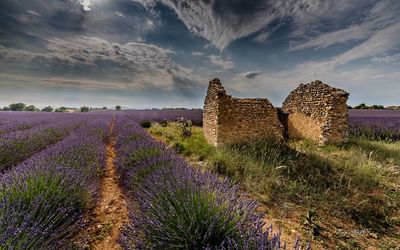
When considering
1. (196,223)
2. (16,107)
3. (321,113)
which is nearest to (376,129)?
(321,113)

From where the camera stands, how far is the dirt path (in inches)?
85.4

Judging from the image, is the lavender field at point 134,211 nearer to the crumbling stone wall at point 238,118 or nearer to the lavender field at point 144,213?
the lavender field at point 144,213

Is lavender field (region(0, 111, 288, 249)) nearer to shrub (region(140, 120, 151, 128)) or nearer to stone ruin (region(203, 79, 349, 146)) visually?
stone ruin (region(203, 79, 349, 146))

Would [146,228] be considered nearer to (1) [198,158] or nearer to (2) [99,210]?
(2) [99,210]

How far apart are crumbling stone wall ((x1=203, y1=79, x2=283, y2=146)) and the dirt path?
3942mm

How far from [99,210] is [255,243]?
245 cm

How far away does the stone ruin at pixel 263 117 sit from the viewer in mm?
6906

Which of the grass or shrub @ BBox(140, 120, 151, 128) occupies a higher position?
shrub @ BBox(140, 120, 151, 128)

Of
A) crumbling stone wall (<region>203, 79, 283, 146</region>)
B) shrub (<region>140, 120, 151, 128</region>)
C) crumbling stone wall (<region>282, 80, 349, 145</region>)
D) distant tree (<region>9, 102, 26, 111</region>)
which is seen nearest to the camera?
crumbling stone wall (<region>203, 79, 283, 146</region>)

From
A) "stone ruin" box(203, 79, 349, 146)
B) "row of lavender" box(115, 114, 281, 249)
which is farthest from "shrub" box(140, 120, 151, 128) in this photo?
"row of lavender" box(115, 114, 281, 249)

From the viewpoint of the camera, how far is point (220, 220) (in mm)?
1595

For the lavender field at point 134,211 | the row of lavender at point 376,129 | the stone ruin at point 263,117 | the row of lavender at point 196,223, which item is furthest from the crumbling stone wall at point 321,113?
the row of lavender at point 196,223

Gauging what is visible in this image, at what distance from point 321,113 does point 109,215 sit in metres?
7.84

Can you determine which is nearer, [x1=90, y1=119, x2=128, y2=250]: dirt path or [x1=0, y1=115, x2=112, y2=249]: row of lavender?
[x1=0, y1=115, x2=112, y2=249]: row of lavender
